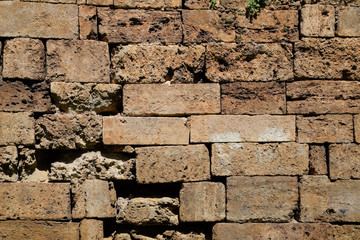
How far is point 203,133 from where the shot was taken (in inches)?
142

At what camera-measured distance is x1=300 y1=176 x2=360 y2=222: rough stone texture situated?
3.63 meters

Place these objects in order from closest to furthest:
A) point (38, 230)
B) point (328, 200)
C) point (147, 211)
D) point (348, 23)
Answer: point (38, 230)
point (147, 211)
point (328, 200)
point (348, 23)

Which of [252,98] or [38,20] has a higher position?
[38,20]

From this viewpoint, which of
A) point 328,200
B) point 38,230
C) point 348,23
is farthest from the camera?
point 348,23

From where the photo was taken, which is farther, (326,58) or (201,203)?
(326,58)

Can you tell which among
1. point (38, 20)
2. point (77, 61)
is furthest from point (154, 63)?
point (38, 20)

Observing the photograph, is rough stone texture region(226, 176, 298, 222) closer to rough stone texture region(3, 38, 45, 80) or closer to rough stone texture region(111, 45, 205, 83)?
rough stone texture region(111, 45, 205, 83)

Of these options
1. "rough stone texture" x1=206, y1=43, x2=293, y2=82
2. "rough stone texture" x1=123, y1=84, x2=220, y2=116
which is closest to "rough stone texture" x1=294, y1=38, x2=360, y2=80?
"rough stone texture" x1=206, y1=43, x2=293, y2=82

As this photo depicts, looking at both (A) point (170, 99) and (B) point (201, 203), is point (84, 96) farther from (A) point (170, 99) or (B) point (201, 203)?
(B) point (201, 203)

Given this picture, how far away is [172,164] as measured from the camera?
11.7 ft

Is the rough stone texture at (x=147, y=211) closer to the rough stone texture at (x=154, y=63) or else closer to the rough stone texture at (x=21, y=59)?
the rough stone texture at (x=154, y=63)

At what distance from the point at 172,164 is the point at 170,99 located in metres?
0.67

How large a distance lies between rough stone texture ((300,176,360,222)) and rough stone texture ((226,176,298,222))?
0.39 feet

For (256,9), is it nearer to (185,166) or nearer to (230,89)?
(230,89)
